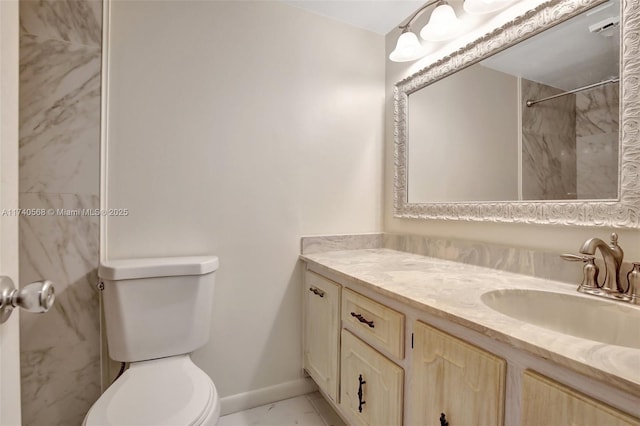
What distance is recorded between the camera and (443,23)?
1.34 m

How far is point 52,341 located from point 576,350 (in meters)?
1.71

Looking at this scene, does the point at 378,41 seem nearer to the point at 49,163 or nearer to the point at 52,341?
the point at 49,163

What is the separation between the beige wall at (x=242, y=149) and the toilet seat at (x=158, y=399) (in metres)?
0.37

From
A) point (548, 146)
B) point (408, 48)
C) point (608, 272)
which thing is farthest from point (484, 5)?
point (608, 272)

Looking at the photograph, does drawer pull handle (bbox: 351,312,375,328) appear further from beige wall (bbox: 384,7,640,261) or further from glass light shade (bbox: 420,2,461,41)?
glass light shade (bbox: 420,2,461,41)

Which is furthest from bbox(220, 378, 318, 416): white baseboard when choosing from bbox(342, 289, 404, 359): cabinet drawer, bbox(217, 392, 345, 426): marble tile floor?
bbox(342, 289, 404, 359): cabinet drawer

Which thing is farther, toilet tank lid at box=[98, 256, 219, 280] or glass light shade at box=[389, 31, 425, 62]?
glass light shade at box=[389, 31, 425, 62]

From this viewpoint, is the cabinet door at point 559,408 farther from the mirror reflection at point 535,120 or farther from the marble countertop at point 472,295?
the mirror reflection at point 535,120

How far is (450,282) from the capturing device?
101 cm

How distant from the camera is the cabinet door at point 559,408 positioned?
0.48 metres

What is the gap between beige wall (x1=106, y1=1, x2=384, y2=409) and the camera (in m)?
1.32

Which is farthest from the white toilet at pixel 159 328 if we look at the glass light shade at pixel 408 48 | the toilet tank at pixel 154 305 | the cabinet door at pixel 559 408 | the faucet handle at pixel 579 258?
the glass light shade at pixel 408 48

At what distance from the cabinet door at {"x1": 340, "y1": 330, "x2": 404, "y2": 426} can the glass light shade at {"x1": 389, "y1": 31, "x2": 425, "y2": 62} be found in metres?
1.41

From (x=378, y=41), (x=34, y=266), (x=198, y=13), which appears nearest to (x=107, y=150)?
(x=34, y=266)
